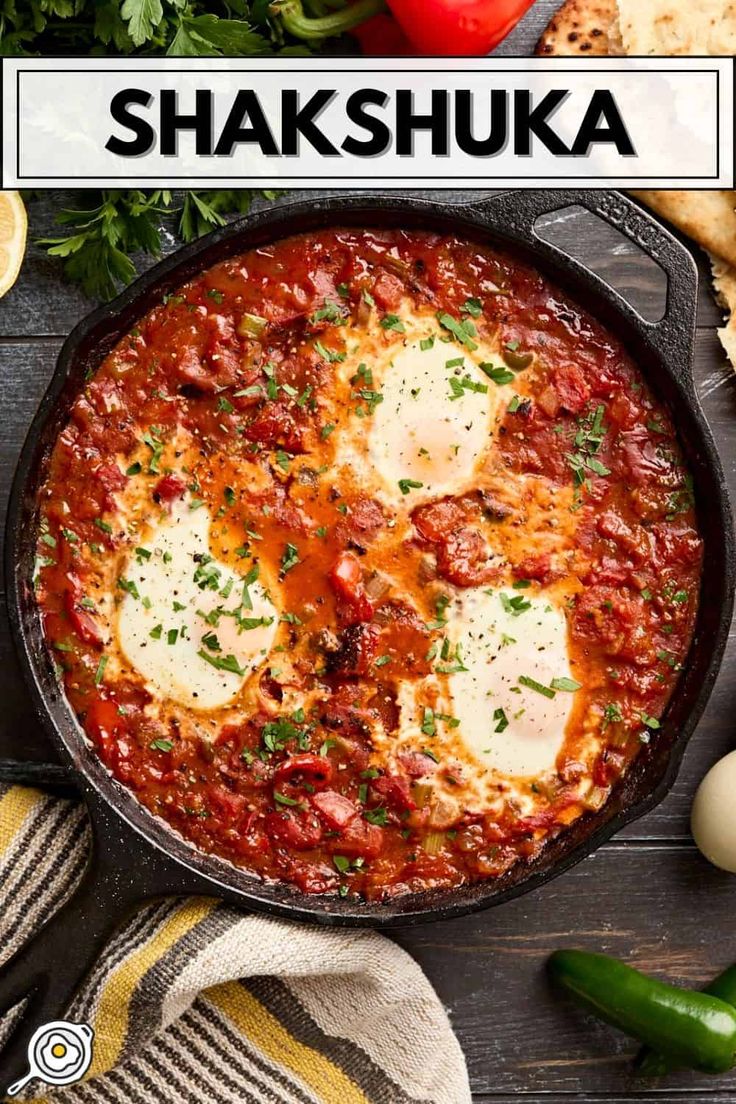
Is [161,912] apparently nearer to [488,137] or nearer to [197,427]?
[197,427]

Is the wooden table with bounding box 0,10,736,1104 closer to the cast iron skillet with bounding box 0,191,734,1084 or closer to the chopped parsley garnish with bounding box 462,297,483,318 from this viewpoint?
the cast iron skillet with bounding box 0,191,734,1084

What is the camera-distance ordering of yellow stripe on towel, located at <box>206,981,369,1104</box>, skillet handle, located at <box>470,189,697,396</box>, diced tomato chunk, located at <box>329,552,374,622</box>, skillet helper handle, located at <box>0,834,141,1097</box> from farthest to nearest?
yellow stripe on towel, located at <box>206,981,369,1104</box>
diced tomato chunk, located at <box>329,552,374,622</box>
skillet handle, located at <box>470,189,697,396</box>
skillet helper handle, located at <box>0,834,141,1097</box>

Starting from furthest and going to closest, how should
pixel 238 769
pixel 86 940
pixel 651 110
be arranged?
pixel 651 110 → pixel 238 769 → pixel 86 940

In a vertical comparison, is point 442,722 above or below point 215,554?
below

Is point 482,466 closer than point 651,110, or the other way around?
point 482,466

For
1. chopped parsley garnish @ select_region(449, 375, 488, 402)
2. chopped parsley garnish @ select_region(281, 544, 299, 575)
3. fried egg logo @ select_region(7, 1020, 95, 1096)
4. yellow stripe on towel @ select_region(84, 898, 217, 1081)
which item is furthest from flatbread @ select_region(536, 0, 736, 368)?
fried egg logo @ select_region(7, 1020, 95, 1096)

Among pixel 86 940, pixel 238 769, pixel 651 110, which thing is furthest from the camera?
pixel 651 110

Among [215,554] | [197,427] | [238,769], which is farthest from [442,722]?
[197,427]
